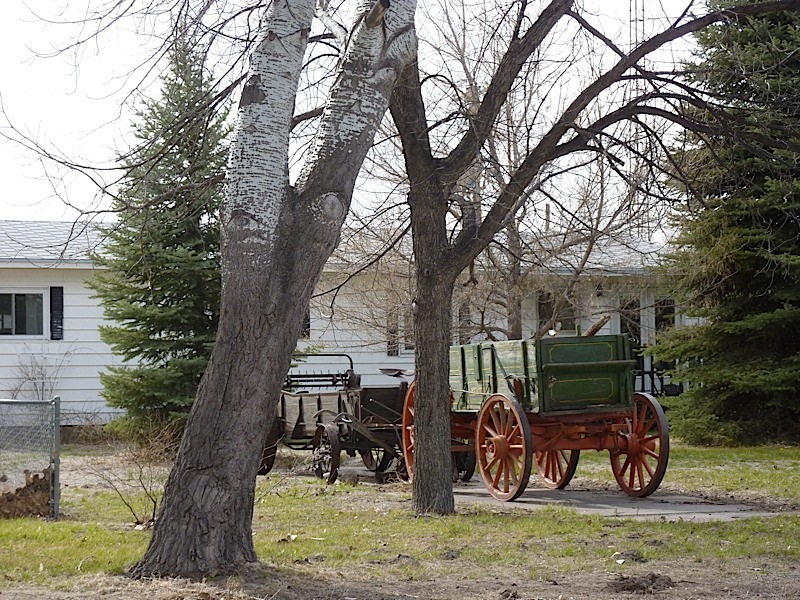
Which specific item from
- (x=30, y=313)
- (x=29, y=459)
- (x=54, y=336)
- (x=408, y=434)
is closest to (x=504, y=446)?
(x=408, y=434)

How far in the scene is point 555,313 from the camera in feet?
62.0

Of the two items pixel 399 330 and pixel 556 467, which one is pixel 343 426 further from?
pixel 399 330

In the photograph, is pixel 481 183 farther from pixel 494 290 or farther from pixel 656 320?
pixel 656 320

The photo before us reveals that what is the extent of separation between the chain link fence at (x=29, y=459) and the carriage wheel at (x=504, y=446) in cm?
481

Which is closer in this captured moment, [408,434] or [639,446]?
[639,446]

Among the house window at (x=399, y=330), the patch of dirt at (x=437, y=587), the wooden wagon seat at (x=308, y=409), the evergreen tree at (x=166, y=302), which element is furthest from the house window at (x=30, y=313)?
the patch of dirt at (x=437, y=587)

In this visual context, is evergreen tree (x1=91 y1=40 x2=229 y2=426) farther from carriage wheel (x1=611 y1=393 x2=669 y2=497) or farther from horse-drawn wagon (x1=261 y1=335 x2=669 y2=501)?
carriage wheel (x1=611 y1=393 x2=669 y2=497)

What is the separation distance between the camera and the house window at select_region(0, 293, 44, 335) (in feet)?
71.6

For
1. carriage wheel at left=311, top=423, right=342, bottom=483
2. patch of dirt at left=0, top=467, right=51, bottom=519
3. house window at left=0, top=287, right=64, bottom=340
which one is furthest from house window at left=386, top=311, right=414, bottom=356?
patch of dirt at left=0, top=467, right=51, bottom=519

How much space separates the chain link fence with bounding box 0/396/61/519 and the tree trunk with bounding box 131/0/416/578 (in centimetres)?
409

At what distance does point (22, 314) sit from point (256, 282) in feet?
54.9

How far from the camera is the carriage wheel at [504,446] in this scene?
11.3 meters

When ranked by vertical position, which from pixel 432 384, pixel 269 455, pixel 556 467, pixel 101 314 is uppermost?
pixel 101 314

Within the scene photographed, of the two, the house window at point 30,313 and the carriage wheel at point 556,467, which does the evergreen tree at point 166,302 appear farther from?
the carriage wheel at point 556,467
